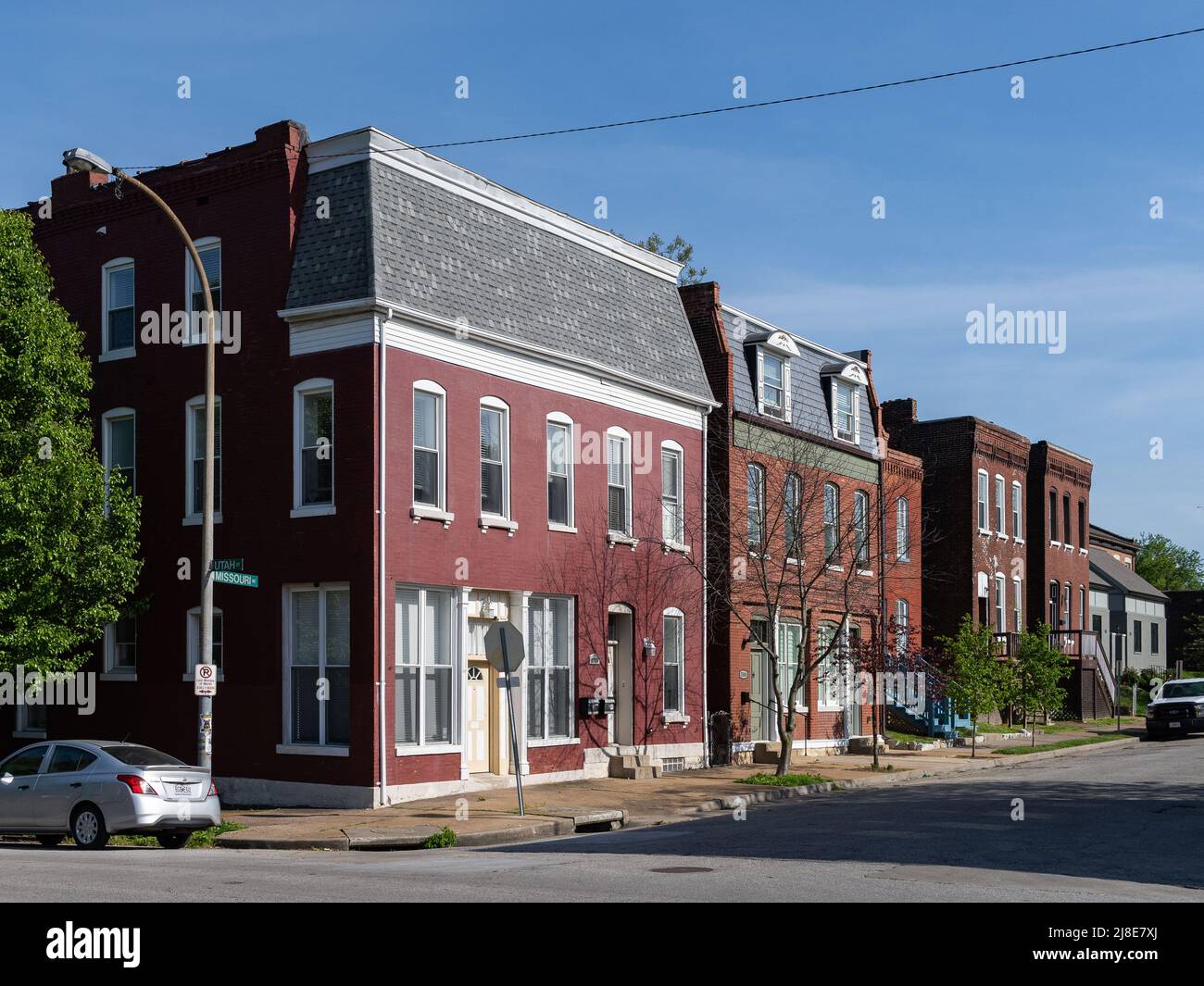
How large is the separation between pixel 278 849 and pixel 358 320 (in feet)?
29.6

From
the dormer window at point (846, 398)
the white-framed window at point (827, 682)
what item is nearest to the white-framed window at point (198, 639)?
the white-framed window at point (827, 682)

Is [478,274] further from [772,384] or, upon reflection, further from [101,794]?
[101,794]

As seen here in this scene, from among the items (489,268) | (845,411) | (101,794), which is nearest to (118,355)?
(489,268)

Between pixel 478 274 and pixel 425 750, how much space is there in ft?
28.9

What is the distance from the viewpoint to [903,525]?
41.4m

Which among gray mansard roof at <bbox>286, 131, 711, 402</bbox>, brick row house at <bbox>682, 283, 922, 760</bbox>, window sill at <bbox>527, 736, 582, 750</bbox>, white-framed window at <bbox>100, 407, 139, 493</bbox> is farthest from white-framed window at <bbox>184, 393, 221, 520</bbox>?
brick row house at <bbox>682, 283, 922, 760</bbox>

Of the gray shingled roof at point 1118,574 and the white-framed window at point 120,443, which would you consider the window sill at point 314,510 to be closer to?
the white-framed window at point 120,443

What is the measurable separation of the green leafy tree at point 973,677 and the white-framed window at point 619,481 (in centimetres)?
1013

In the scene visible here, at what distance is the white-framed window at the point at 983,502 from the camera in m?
48.1

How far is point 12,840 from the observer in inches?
846

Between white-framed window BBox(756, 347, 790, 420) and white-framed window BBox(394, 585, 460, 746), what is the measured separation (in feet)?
39.5

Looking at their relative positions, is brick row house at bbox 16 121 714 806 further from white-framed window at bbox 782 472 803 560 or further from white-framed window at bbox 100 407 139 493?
white-framed window at bbox 782 472 803 560

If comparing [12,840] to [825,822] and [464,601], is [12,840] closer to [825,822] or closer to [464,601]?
[464,601]

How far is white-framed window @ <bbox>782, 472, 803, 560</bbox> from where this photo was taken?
29.4 meters
